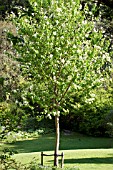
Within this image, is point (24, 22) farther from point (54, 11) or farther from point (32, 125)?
point (32, 125)

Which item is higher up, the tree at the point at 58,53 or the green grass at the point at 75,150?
the tree at the point at 58,53

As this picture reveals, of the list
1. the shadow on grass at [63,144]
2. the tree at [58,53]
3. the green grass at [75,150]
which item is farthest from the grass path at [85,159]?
the shadow on grass at [63,144]

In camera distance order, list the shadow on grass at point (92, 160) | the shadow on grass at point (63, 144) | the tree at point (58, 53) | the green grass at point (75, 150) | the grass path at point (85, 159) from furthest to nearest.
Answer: the shadow on grass at point (63, 144) → the shadow on grass at point (92, 160) → the green grass at point (75, 150) → the grass path at point (85, 159) → the tree at point (58, 53)

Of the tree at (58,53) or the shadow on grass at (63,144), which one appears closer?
the tree at (58,53)

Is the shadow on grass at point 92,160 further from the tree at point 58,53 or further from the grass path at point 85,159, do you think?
the tree at point 58,53

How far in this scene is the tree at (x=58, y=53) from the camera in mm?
11492

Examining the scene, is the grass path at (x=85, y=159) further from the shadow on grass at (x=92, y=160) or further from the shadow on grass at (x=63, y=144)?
the shadow on grass at (x=63, y=144)

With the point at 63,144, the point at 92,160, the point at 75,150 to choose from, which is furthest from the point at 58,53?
the point at 63,144

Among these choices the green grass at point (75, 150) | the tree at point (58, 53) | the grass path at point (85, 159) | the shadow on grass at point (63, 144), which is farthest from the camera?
the shadow on grass at point (63, 144)

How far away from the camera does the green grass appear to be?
1280 centimetres

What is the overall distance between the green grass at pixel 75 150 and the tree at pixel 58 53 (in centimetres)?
161

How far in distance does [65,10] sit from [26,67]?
2044 millimetres

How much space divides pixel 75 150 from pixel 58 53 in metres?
6.12

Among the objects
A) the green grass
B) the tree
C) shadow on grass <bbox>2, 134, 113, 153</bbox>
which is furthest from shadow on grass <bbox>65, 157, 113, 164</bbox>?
shadow on grass <bbox>2, 134, 113, 153</bbox>
